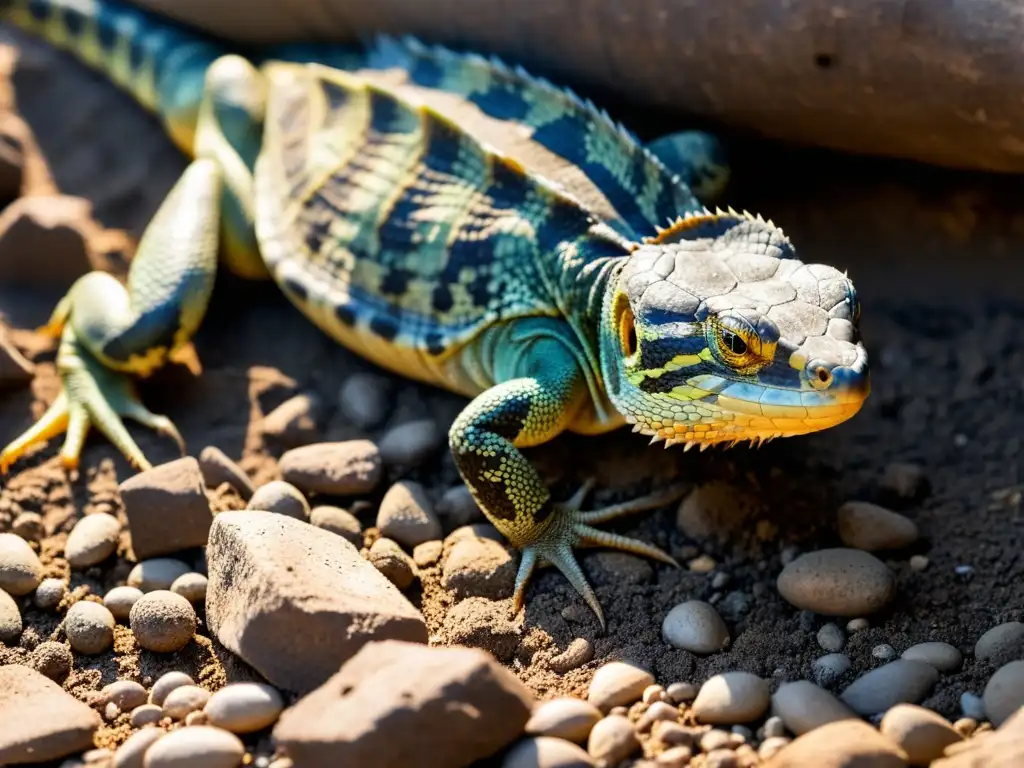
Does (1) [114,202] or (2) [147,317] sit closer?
(2) [147,317]

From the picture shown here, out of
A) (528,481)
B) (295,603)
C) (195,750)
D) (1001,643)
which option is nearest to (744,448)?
(528,481)

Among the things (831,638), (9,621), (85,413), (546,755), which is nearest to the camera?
(546,755)

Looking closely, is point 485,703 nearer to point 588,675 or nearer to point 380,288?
point 588,675

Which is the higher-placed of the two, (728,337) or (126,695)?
(728,337)

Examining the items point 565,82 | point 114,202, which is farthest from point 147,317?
point 565,82

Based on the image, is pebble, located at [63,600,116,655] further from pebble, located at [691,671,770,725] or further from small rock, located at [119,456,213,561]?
pebble, located at [691,671,770,725]

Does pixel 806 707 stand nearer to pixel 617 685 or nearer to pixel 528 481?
pixel 617 685

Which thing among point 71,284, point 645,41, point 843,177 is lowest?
point 71,284
